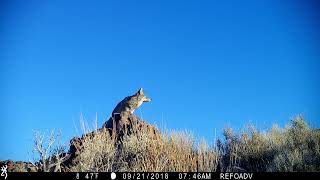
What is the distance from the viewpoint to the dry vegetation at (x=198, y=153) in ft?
30.9

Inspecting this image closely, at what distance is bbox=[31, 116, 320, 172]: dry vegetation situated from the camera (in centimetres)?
942

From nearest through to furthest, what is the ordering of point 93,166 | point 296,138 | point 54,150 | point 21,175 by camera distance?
point 21,175 < point 93,166 < point 54,150 < point 296,138

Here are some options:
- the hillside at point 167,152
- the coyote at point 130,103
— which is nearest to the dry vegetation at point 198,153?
the hillside at point 167,152

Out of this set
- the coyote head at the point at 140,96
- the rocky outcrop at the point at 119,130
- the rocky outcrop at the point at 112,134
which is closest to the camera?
the rocky outcrop at the point at 112,134

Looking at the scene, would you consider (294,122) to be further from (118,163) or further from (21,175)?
(21,175)

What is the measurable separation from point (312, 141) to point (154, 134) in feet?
14.0

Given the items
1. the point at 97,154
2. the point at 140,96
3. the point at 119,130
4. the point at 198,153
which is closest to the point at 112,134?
the point at 119,130

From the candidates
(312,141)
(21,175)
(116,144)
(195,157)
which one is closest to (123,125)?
(116,144)

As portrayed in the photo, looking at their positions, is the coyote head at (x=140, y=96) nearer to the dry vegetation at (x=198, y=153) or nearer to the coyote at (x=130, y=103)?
the coyote at (x=130, y=103)

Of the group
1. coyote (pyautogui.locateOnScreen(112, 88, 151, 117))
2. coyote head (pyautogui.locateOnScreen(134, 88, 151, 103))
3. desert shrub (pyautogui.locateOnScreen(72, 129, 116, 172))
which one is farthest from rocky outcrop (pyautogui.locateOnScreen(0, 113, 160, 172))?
coyote head (pyautogui.locateOnScreen(134, 88, 151, 103))

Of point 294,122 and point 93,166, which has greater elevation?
point 294,122

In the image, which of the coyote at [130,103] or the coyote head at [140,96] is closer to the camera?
the coyote at [130,103]

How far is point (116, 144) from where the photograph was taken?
35.9ft

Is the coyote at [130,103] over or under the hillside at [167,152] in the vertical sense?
over
